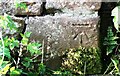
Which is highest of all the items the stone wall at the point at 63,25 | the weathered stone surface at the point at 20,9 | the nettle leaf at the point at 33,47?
the weathered stone surface at the point at 20,9

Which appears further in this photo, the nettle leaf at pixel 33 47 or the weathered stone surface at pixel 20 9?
the weathered stone surface at pixel 20 9

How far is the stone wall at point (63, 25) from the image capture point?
191 cm

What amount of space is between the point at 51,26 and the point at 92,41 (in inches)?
9.6

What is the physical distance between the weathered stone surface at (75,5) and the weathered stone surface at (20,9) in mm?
57

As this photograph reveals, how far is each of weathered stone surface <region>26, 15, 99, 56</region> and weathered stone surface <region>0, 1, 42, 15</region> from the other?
4 cm

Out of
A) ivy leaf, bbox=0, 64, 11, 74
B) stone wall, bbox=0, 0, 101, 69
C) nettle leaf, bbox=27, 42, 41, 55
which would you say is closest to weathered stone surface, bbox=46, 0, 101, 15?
stone wall, bbox=0, 0, 101, 69

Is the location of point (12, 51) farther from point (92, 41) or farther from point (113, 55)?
point (113, 55)

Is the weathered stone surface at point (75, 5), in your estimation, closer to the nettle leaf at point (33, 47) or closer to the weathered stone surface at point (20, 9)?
the weathered stone surface at point (20, 9)

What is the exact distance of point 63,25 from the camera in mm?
1909

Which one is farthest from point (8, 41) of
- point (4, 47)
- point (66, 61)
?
point (66, 61)

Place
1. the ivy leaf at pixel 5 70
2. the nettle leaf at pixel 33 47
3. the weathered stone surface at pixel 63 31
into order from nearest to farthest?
the ivy leaf at pixel 5 70
the nettle leaf at pixel 33 47
the weathered stone surface at pixel 63 31

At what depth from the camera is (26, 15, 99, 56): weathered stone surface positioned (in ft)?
6.25

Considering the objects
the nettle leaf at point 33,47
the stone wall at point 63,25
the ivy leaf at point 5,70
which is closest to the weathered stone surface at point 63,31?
the stone wall at point 63,25

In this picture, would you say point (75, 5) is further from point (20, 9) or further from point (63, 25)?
point (20, 9)
